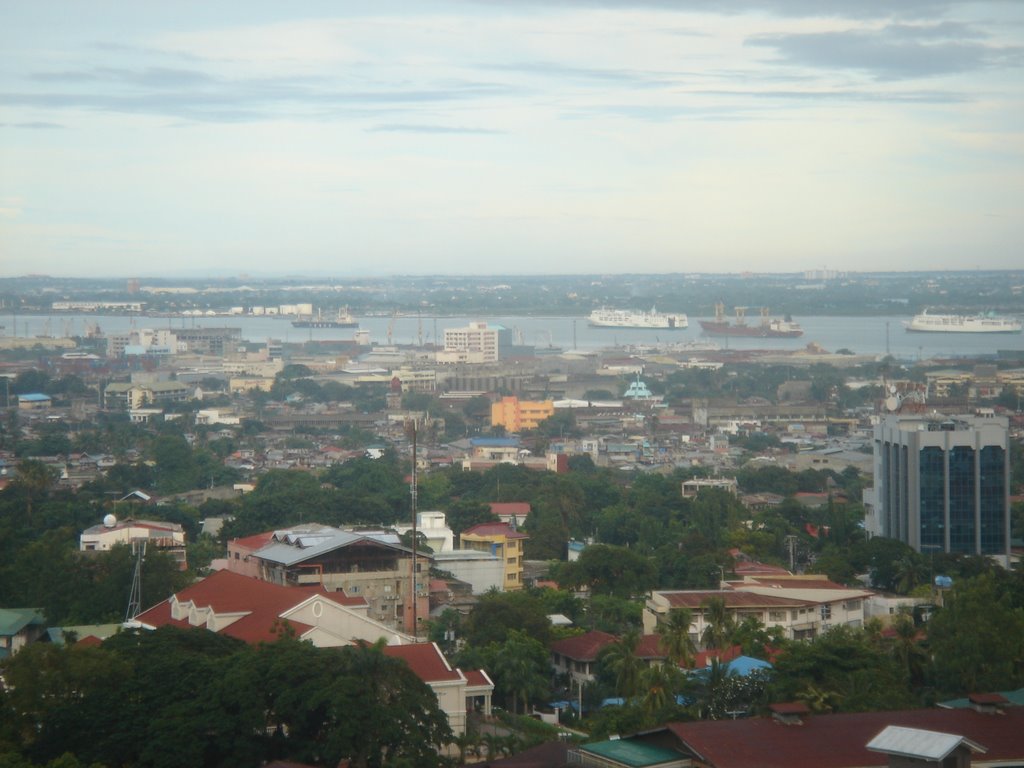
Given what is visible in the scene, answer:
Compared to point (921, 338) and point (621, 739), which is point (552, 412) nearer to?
point (621, 739)

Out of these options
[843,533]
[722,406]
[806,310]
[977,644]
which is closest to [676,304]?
[806,310]

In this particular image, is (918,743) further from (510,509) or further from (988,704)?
(510,509)

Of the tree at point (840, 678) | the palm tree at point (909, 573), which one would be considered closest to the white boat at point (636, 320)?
the palm tree at point (909, 573)

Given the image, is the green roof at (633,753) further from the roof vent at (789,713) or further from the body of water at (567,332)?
the body of water at (567,332)

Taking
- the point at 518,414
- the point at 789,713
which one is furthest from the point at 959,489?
the point at 518,414

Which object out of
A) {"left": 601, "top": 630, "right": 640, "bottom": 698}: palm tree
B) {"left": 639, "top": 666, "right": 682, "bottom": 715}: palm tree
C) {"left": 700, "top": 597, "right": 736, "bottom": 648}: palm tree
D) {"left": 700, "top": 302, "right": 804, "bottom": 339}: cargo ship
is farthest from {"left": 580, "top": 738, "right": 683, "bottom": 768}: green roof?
{"left": 700, "top": 302, "right": 804, "bottom": 339}: cargo ship
